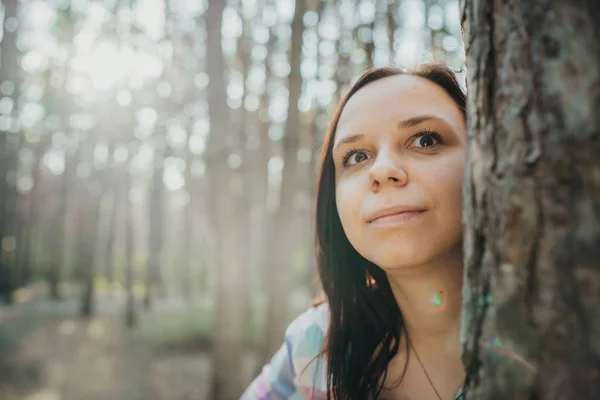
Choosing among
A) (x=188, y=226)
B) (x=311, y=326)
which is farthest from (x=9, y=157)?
(x=311, y=326)

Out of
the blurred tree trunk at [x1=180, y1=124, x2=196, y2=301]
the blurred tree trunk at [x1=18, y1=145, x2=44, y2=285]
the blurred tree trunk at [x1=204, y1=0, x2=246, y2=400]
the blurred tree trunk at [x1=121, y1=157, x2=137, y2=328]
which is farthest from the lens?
the blurred tree trunk at [x1=18, y1=145, x2=44, y2=285]

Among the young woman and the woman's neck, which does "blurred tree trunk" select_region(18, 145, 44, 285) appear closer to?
the young woman

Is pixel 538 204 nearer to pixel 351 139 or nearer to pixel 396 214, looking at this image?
pixel 396 214

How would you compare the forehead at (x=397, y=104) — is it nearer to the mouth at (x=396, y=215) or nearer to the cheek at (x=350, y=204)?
the cheek at (x=350, y=204)

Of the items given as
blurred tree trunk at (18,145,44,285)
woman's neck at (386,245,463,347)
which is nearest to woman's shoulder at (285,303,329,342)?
woman's neck at (386,245,463,347)

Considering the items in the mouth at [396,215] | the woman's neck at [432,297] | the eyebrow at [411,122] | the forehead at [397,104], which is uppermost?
the forehead at [397,104]

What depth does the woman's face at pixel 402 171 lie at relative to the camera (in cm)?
116

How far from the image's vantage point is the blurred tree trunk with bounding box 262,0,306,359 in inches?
241

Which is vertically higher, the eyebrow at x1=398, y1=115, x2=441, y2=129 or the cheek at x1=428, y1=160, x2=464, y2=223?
the eyebrow at x1=398, y1=115, x2=441, y2=129

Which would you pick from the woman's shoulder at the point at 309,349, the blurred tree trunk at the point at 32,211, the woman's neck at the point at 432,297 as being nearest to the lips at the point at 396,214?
the woman's neck at the point at 432,297

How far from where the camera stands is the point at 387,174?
3.84ft

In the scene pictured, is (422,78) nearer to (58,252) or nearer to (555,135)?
(555,135)

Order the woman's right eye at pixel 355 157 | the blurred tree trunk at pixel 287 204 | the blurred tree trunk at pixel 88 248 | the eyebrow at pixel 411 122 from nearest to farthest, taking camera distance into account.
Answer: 1. the eyebrow at pixel 411 122
2. the woman's right eye at pixel 355 157
3. the blurred tree trunk at pixel 287 204
4. the blurred tree trunk at pixel 88 248

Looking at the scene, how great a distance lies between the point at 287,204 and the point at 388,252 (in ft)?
16.7
